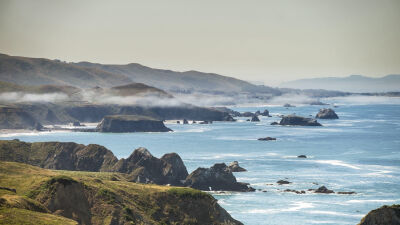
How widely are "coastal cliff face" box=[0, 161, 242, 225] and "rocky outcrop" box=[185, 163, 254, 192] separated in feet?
102

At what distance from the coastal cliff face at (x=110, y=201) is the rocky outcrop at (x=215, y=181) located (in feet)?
102

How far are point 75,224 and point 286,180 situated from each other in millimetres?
82340

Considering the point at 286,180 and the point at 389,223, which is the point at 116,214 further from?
the point at 286,180

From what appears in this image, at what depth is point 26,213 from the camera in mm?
84188

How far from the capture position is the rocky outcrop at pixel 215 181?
14450 cm

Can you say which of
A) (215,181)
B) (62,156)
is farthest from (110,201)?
(62,156)

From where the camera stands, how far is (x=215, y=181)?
146 m

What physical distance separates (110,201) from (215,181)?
46.8 metres

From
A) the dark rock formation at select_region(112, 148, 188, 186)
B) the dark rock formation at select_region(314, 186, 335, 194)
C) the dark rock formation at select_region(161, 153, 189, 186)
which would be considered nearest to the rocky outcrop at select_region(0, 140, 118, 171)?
the dark rock formation at select_region(112, 148, 188, 186)

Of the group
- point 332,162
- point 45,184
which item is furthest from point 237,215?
point 332,162

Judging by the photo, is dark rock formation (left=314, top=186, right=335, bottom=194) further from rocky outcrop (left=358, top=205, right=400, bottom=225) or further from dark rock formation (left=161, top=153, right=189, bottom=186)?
rocky outcrop (left=358, top=205, right=400, bottom=225)

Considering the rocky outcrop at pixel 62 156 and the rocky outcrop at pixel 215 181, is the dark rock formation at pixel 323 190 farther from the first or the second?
the rocky outcrop at pixel 62 156

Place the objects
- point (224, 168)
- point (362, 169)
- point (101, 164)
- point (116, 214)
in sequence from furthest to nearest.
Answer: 1. point (362, 169)
2. point (101, 164)
3. point (224, 168)
4. point (116, 214)

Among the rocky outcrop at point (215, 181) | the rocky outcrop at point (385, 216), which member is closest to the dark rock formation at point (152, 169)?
the rocky outcrop at point (215, 181)
